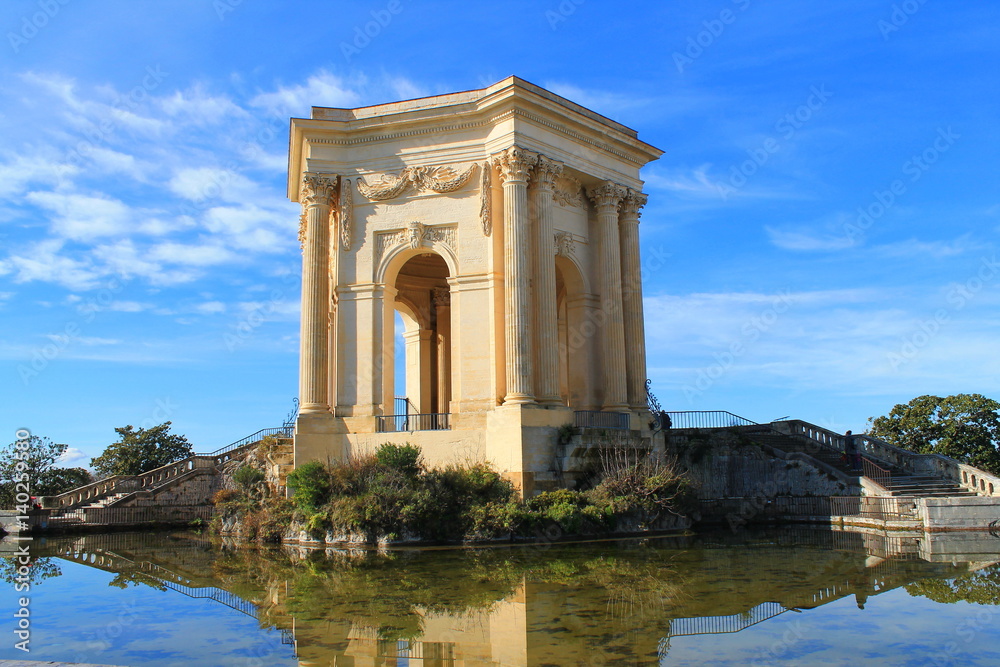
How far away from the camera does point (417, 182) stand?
2608 centimetres

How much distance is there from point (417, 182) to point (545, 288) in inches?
220

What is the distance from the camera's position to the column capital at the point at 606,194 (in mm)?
27844

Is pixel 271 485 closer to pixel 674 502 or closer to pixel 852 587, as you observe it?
pixel 674 502

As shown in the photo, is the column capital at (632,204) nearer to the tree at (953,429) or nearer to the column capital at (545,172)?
the column capital at (545,172)

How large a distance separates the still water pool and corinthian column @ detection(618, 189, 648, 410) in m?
9.50

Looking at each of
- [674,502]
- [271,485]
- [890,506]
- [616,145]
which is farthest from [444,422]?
[890,506]

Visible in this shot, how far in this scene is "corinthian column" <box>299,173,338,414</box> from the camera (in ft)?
83.4

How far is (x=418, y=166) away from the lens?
26141 millimetres

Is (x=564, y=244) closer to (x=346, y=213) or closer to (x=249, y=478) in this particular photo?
(x=346, y=213)

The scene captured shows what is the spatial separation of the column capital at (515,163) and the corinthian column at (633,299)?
5202mm

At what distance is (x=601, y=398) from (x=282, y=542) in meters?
11.6

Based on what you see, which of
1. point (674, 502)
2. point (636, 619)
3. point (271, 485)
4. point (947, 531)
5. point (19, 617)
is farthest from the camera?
point (271, 485)

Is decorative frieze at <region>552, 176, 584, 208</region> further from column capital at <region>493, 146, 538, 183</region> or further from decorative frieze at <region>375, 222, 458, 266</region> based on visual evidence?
decorative frieze at <region>375, 222, 458, 266</region>

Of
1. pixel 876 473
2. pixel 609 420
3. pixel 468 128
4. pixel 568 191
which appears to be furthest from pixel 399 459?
pixel 876 473
